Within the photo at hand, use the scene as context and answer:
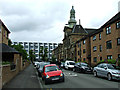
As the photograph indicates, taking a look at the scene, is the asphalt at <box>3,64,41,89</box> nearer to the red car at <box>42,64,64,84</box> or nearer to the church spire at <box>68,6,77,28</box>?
the red car at <box>42,64,64,84</box>

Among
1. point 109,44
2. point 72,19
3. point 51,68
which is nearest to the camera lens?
point 51,68

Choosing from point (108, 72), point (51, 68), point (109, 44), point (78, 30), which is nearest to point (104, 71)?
point (108, 72)

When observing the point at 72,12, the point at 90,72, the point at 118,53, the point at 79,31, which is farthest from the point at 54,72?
the point at 72,12

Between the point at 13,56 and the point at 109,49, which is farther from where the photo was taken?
the point at 109,49

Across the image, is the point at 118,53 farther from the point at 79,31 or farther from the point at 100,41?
the point at 79,31

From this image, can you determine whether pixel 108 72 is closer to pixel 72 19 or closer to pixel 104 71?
pixel 104 71

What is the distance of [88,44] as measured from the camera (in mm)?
40500

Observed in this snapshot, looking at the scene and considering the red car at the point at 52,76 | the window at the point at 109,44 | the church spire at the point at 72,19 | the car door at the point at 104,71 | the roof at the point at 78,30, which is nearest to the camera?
the red car at the point at 52,76

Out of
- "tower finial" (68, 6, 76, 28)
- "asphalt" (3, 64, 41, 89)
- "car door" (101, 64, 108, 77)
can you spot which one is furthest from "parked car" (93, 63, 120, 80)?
"tower finial" (68, 6, 76, 28)

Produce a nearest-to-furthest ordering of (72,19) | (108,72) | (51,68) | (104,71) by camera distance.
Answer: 1. (51,68)
2. (108,72)
3. (104,71)
4. (72,19)

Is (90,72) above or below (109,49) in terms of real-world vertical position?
below

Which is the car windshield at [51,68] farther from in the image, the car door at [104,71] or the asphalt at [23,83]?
the car door at [104,71]

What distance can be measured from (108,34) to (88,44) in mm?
12883

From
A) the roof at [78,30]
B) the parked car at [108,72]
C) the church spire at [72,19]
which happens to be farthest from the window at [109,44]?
the church spire at [72,19]
